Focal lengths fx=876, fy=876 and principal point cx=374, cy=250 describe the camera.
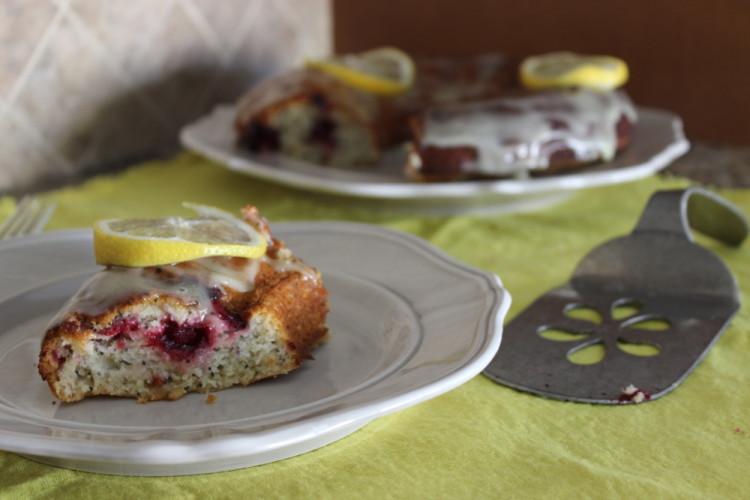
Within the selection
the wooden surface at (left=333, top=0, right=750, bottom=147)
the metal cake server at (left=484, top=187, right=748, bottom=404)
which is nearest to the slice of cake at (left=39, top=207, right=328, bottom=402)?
the metal cake server at (left=484, top=187, right=748, bottom=404)

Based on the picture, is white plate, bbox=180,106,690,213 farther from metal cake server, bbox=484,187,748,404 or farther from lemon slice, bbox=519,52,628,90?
metal cake server, bbox=484,187,748,404

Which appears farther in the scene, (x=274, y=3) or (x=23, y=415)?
(x=274, y=3)

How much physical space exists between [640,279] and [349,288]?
48cm

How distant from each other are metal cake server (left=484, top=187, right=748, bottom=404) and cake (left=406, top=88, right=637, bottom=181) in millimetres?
387

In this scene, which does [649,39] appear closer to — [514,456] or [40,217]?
[40,217]

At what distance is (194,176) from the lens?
226 cm

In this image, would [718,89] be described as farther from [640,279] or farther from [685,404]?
[685,404]

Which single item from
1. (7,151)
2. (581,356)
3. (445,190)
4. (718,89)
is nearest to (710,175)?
(718,89)

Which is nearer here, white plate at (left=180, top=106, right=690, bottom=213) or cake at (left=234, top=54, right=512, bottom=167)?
white plate at (left=180, top=106, right=690, bottom=213)

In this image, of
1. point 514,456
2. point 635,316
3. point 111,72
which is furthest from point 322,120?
point 514,456

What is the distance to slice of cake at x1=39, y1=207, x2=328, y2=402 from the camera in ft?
3.53

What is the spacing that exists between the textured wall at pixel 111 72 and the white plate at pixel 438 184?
1.04 feet

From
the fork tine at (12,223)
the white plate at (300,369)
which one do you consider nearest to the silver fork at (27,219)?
the fork tine at (12,223)

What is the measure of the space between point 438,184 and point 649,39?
3.88 feet
